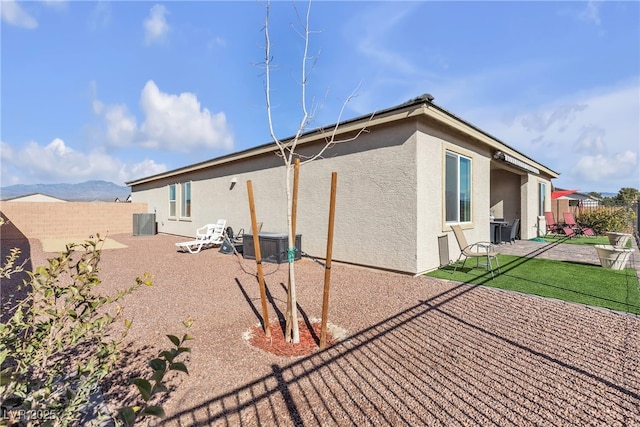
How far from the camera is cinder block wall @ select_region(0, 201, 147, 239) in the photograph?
1636 cm

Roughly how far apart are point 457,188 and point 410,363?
582 cm

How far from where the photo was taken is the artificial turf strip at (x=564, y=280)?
4.72m

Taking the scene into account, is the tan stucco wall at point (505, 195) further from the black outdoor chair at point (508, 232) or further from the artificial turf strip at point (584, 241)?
the black outdoor chair at point (508, 232)

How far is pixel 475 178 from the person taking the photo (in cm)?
854

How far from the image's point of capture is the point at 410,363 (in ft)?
10.0

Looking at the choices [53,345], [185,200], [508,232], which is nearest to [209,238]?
[185,200]

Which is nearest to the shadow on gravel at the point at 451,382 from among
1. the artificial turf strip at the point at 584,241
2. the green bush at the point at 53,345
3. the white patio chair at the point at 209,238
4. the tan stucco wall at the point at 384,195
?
the green bush at the point at 53,345

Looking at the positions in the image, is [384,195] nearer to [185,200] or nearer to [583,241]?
[583,241]

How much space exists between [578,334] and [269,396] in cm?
361

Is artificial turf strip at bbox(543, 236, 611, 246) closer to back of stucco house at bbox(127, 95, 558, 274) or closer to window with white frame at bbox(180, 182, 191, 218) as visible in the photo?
back of stucco house at bbox(127, 95, 558, 274)

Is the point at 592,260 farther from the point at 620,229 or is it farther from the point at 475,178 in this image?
the point at 620,229

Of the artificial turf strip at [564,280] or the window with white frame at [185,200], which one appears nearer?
the artificial turf strip at [564,280]

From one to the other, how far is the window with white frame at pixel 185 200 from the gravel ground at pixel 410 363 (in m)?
10.7

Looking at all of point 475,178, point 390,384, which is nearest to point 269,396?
point 390,384
